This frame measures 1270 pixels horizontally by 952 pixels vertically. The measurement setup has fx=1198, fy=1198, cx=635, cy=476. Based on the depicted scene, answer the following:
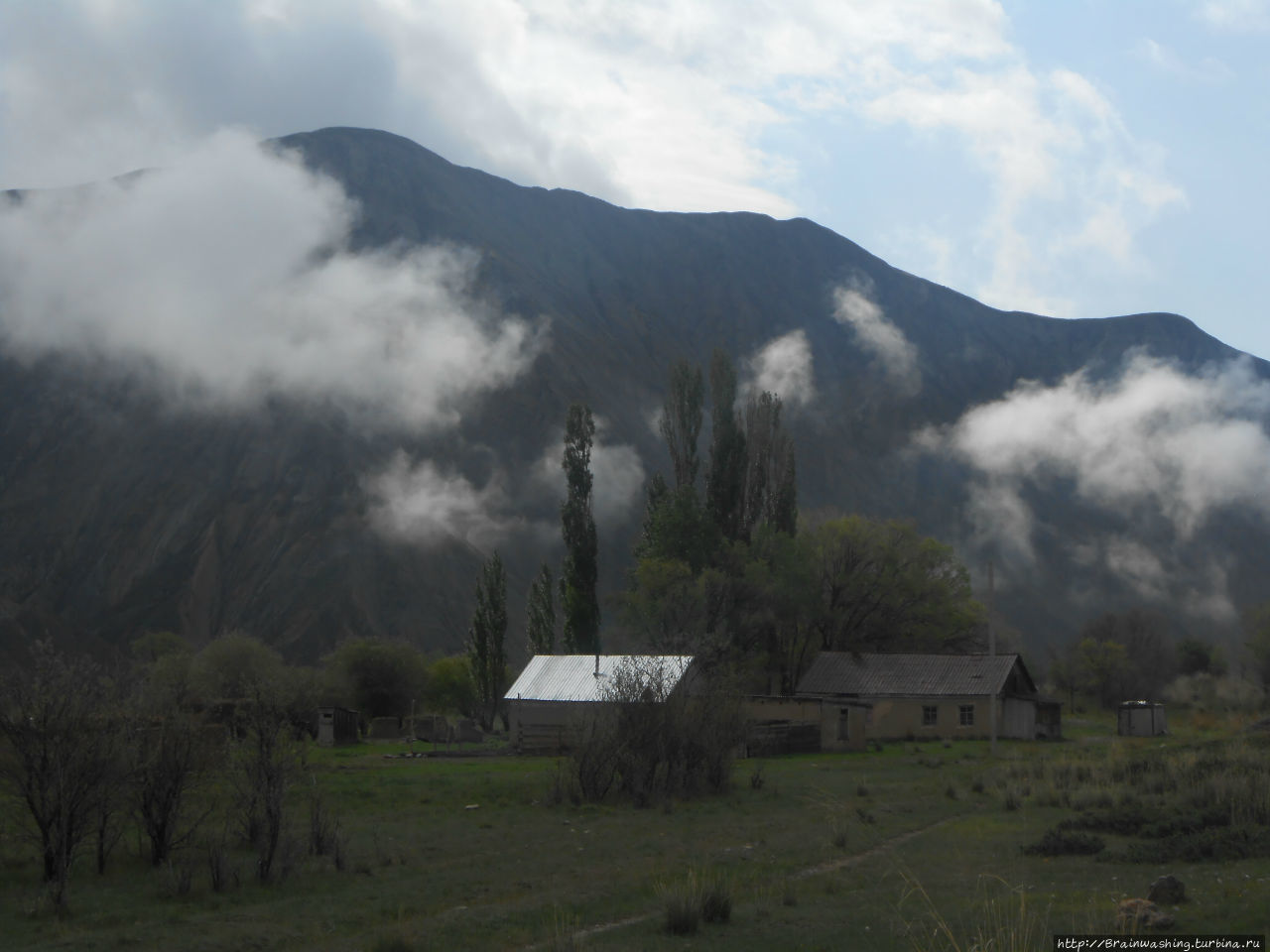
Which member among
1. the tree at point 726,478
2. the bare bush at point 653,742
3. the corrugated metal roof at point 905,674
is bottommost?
the bare bush at point 653,742

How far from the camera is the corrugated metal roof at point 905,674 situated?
167 feet

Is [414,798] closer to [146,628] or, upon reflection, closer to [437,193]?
[146,628]

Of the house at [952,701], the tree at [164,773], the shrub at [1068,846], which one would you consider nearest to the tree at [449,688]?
the house at [952,701]

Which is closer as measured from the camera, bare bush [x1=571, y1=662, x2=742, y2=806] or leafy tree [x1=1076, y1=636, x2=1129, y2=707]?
bare bush [x1=571, y1=662, x2=742, y2=806]

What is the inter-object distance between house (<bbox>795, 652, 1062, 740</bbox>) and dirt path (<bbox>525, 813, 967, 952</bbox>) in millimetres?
29527

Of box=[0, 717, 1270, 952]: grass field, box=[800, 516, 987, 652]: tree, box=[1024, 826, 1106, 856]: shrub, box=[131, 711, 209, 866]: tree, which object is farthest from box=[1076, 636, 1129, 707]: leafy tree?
box=[131, 711, 209, 866]: tree

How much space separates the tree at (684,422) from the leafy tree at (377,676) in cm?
2043

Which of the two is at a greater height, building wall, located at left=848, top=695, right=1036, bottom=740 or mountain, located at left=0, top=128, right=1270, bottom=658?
mountain, located at left=0, top=128, right=1270, bottom=658

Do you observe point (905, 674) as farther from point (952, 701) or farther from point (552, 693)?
point (552, 693)

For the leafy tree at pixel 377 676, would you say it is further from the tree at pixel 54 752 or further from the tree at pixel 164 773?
the tree at pixel 54 752

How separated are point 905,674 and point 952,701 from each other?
300 cm

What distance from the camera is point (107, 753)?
51.1 ft

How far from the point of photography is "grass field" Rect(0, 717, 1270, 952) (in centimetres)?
1143

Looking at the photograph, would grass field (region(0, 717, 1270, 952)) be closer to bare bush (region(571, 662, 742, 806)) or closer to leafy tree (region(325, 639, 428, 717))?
bare bush (region(571, 662, 742, 806))
